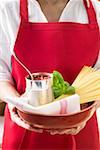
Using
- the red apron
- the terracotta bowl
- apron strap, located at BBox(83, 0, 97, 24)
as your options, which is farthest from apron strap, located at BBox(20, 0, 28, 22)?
the terracotta bowl

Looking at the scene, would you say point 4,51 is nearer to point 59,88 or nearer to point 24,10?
point 24,10

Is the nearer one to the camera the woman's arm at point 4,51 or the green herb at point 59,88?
the green herb at point 59,88

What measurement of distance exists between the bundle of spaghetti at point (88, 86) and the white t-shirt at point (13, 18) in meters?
0.16

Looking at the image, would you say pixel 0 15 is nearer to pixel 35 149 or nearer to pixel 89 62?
pixel 89 62

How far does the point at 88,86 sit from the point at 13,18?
1.16 feet

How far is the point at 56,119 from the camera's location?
743 mm

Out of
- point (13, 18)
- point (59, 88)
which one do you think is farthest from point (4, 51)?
point (59, 88)

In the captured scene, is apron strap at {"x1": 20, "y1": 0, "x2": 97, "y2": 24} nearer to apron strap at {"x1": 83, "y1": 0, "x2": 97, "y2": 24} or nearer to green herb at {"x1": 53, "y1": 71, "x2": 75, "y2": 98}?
apron strap at {"x1": 83, "y1": 0, "x2": 97, "y2": 24}

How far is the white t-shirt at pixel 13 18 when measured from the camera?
100 centimetres

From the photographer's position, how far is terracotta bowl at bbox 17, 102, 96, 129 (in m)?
0.74

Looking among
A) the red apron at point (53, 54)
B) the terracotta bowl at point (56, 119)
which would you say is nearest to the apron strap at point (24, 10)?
the red apron at point (53, 54)

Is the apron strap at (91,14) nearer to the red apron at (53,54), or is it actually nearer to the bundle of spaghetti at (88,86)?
the red apron at (53,54)

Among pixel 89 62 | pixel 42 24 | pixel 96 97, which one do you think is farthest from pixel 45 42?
pixel 96 97

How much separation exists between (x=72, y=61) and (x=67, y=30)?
11 cm
